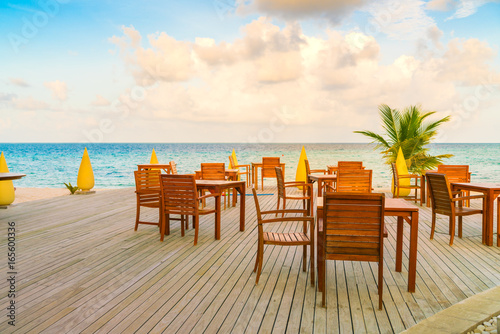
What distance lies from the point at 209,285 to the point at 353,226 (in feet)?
4.57

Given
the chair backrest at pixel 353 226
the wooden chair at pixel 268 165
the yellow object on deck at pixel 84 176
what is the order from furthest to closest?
1. the wooden chair at pixel 268 165
2. the yellow object on deck at pixel 84 176
3. the chair backrest at pixel 353 226

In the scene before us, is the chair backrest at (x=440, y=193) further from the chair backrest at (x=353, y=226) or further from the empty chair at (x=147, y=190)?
the empty chair at (x=147, y=190)

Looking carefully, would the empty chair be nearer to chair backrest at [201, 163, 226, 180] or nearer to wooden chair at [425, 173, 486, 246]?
chair backrest at [201, 163, 226, 180]

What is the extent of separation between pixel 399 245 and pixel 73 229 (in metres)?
4.67

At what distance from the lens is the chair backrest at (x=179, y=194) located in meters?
4.60

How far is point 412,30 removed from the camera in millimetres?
19375

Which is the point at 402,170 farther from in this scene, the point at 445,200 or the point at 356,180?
A: the point at 445,200

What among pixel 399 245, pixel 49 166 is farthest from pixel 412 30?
pixel 49 166

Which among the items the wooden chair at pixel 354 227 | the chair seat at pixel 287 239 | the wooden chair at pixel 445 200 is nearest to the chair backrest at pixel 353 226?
the wooden chair at pixel 354 227

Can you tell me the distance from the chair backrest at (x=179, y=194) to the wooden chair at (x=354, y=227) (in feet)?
7.31

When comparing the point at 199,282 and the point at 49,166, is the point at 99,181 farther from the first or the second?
the point at 199,282

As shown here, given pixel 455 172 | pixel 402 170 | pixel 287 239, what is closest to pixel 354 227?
pixel 287 239

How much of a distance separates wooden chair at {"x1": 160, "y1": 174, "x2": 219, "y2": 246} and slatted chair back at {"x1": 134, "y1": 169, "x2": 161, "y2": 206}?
66 centimetres

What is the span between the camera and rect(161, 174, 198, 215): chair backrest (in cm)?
460
